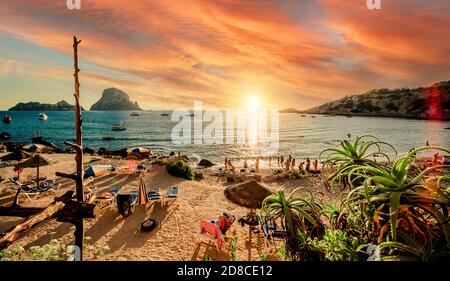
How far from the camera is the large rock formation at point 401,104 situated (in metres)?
104

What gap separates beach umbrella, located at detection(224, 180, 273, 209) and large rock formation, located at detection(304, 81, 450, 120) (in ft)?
387

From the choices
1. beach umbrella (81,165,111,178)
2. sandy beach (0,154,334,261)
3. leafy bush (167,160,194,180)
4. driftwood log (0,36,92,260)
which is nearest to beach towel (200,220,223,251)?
sandy beach (0,154,334,261)

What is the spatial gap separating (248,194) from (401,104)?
516 ft

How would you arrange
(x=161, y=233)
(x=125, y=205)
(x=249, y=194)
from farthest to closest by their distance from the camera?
(x=125, y=205), (x=161, y=233), (x=249, y=194)

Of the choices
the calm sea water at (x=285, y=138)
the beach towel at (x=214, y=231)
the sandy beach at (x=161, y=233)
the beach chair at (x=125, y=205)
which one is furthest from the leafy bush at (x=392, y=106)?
the beach chair at (x=125, y=205)

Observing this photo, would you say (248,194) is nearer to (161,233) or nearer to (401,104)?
(161,233)

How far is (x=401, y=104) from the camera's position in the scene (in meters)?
132

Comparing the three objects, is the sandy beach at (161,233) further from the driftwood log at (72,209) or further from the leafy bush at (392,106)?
the leafy bush at (392,106)

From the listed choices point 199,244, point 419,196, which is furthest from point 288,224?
point 199,244

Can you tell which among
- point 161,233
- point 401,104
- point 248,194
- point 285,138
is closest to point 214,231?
point 248,194

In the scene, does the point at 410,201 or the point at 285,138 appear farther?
the point at 285,138

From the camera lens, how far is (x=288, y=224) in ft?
11.3

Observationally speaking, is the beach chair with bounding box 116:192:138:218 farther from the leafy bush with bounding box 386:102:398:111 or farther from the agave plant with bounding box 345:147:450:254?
the leafy bush with bounding box 386:102:398:111
